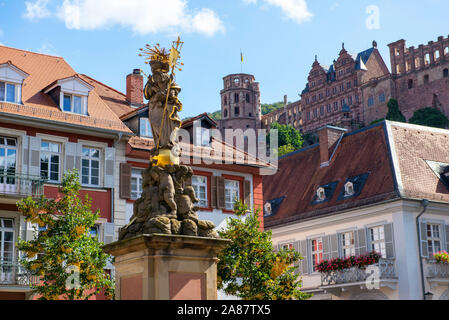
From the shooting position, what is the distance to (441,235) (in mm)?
32844

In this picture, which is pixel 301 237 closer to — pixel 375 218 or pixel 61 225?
pixel 375 218

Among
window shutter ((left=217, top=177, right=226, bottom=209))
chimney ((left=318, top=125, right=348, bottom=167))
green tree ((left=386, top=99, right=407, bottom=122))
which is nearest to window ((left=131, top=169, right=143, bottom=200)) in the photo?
window shutter ((left=217, top=177, right=226, bottom=209))

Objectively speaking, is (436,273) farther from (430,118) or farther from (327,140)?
(430,118)

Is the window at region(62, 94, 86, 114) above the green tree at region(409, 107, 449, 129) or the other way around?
the other way around

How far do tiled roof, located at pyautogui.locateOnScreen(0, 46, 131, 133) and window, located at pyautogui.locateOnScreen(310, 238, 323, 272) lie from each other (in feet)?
40.8

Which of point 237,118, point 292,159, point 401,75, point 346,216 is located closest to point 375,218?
point 346,216

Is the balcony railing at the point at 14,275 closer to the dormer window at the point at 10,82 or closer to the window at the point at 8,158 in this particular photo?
the window at the point at 8,158

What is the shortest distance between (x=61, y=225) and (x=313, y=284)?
57.4 ft

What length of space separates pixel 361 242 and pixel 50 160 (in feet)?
47.5

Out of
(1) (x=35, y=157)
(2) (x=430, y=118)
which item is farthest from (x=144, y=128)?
(2) (x=430, y=118)

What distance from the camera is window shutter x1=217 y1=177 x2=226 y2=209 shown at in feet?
97.1

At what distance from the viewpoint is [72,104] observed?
26.7 m

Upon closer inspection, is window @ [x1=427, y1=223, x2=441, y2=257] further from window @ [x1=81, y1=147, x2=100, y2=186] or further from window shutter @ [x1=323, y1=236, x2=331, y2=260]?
window @ [x1=81, y1=147, x2=100, y2=186]

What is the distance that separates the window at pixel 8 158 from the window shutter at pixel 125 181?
391 centimetres
